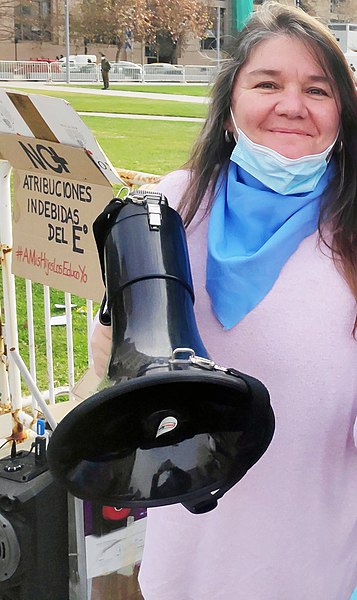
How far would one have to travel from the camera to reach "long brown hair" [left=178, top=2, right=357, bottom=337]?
4.99ft

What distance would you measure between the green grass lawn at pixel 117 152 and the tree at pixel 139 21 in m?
16.0

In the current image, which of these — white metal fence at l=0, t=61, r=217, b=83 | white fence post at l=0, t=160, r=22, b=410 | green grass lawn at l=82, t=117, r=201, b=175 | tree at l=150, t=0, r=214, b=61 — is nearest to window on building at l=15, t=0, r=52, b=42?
tree at l=150, t=0, r=214, b=61

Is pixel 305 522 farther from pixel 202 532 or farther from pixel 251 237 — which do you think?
pixel 251 237

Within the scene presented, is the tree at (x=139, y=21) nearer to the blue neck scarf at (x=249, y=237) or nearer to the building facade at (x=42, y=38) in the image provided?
the building facade at (x=42, y=38)

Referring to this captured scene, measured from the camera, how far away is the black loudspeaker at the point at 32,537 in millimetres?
2604

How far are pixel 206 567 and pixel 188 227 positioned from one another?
0.73 meters

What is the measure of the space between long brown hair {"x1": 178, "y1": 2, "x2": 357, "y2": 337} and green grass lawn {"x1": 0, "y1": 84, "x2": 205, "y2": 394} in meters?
0.23

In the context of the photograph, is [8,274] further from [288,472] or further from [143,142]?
[143,142]

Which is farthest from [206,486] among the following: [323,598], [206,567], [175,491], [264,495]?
[323,598]

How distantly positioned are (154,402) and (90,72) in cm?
3941

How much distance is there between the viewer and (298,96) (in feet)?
5.03

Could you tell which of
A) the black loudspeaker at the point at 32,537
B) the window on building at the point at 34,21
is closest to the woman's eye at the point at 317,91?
the black loudspeaker at the point at 32,537

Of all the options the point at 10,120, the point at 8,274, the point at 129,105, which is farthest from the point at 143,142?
the point at 10,120

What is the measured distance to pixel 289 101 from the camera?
1524mm
